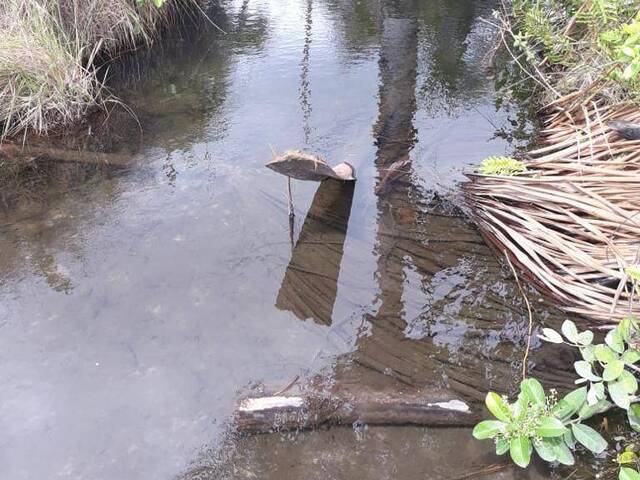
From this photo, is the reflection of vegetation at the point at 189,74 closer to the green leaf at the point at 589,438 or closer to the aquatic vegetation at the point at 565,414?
the aquatic vegetation at the point at 565,414

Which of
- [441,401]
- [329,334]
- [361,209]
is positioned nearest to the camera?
[441,401]

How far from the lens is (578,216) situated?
2842mm

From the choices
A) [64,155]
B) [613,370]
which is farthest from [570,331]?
[64,155]

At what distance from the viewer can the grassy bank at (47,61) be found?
Result: 398 cm

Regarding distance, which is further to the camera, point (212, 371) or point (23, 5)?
point (23, 5)

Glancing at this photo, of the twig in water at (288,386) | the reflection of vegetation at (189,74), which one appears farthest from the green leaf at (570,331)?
the reflection of vegetation at (189,74)

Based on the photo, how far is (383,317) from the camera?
8.36 feet

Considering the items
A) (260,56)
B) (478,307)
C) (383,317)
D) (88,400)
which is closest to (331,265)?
(383,317)

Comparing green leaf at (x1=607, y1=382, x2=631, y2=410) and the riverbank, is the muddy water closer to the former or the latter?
the riverbank

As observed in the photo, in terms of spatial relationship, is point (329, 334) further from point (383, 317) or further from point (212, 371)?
point (212, 371)

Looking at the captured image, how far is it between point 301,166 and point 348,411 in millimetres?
1327

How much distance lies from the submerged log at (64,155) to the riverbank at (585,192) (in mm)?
2459

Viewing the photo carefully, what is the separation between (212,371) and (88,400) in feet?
1.67

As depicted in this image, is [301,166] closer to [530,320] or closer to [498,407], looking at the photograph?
[530,320]
